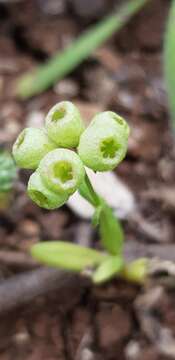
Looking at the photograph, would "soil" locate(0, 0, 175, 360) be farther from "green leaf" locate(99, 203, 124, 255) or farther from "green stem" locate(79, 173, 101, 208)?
"green stem" locate(79, 173, 101, 208)

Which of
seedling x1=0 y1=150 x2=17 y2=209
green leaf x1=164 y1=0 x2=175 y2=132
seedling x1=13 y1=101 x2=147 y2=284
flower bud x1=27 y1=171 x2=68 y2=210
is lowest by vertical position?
seedling x1=0 y1=150 x2=17 y2=209

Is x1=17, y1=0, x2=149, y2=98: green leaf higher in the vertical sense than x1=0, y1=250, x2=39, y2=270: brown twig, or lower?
higher

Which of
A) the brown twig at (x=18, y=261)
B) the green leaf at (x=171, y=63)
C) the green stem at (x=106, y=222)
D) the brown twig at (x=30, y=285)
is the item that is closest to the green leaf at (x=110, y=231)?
the green stem at (x=106, y=222)

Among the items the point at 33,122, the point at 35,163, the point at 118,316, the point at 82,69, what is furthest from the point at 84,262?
the point at 82,69

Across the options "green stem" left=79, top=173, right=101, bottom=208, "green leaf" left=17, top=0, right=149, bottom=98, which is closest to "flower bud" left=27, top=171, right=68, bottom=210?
"green stem" left=79, top=173, right=101, bottom=208

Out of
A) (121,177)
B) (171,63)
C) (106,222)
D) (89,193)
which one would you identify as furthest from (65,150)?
(121,177)

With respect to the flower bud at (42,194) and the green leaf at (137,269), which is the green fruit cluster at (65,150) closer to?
the flower bud at (42,194)

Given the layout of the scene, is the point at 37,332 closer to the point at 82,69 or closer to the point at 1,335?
the point at 1,335
